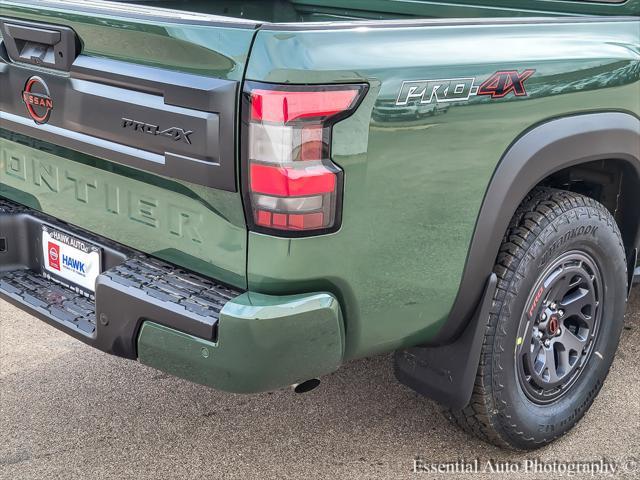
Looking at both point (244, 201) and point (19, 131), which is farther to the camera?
point (19, 131)

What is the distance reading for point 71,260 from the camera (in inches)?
99.7

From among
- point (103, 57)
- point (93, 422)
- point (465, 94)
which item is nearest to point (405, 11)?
point (465, 94)

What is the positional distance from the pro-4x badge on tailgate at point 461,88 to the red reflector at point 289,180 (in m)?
0.28

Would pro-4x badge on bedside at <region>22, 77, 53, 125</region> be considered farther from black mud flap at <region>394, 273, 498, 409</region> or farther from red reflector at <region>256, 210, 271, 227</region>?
black mud flap at <region>394, 273, 498, 409</region>

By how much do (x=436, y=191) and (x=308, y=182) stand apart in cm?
42

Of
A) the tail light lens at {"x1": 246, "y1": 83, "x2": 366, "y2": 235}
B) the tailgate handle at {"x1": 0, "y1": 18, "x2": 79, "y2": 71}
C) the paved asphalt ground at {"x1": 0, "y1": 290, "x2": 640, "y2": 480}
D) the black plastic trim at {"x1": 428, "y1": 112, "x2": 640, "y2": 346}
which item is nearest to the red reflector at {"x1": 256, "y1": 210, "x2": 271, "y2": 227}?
the tail light lens at {"x1": 246, "y1": 83, "x2": 366, "y2": 235}

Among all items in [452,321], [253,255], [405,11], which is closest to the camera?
[253,255]

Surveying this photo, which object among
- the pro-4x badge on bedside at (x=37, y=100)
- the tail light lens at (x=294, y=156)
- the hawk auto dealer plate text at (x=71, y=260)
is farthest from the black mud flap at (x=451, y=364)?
the pro-4x badge on bedside at (x=37, y=100)

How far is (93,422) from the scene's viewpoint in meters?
2.93

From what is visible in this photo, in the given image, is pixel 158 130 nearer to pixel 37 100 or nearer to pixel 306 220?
pixel 306 220

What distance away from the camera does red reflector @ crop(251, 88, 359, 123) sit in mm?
1897

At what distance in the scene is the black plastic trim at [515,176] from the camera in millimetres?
2310

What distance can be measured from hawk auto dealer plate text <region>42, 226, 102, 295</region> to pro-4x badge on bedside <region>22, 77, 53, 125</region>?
37cm

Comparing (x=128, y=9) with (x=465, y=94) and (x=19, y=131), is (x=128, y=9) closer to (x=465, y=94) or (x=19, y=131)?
(x=19, y=131)
